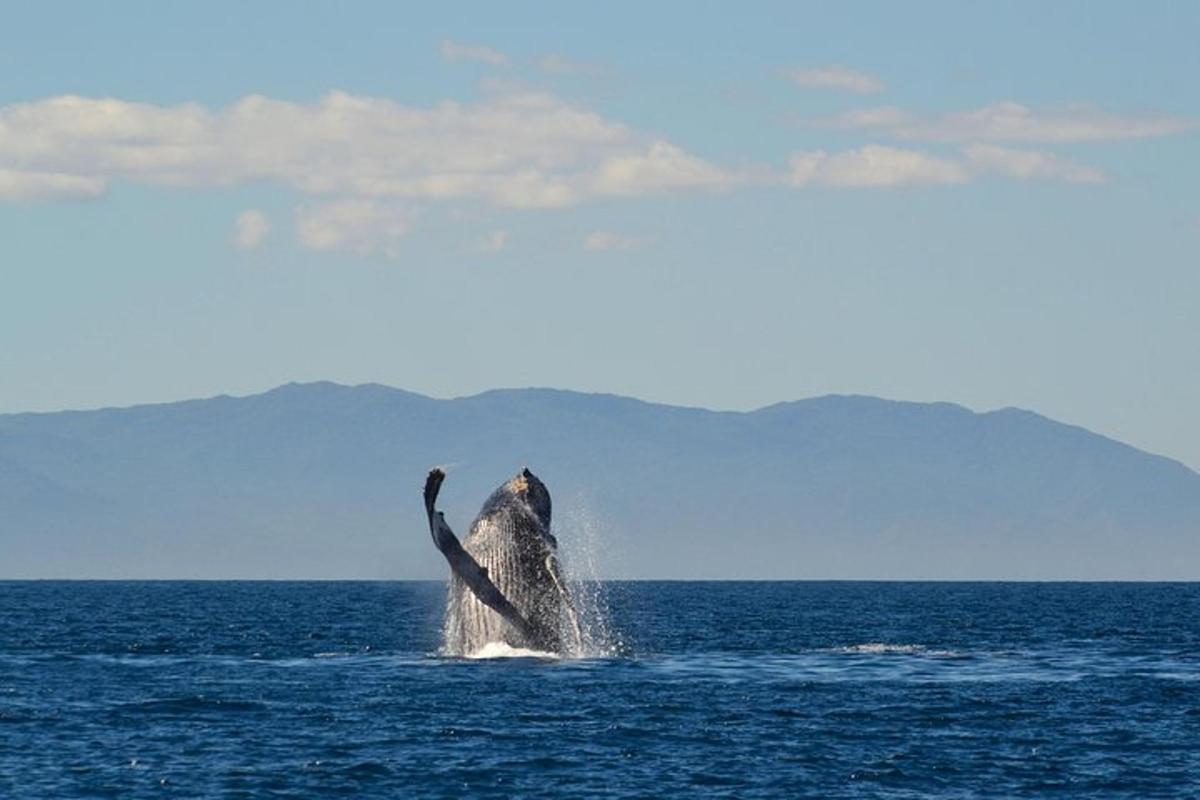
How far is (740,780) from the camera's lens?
4716 centimetres

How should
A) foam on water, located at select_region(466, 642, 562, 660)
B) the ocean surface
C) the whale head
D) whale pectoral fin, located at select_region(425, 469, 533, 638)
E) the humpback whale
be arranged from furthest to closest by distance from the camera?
1. foam on water, located at select_region(466, 642, 562, 660)
2. the whale head
3. the humpback whale
4. whale pectoral fin, located at select_region(425, 469, 533, 638)
5. the ocean surface

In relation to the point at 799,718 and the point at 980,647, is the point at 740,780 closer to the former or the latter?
the point at 799,718

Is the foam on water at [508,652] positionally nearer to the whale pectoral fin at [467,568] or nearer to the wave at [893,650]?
the whale pectoral fin at [467,568]

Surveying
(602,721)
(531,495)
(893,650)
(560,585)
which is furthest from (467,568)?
(893,650)

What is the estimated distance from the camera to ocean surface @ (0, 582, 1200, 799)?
46719mm

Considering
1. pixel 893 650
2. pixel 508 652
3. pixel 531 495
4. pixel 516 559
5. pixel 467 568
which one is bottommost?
pixel 508 652

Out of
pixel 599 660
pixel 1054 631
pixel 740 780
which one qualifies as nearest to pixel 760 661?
pixel 599 660

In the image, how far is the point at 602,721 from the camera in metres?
54.8

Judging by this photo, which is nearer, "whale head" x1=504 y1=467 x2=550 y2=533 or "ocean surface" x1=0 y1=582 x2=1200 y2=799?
"ocean surface" x1=0 y1=582 x2=1200 y2=799

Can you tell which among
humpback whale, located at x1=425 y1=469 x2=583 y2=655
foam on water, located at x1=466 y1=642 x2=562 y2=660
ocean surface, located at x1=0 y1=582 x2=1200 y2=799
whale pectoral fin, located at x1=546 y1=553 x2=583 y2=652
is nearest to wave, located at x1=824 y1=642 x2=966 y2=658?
ocean surface, located at x1=0 y1=582 x2=1200 y2=799

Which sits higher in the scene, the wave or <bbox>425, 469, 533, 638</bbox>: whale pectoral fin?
<bbox>425, 469, 533, 638</bbox>: whale pectoral fin

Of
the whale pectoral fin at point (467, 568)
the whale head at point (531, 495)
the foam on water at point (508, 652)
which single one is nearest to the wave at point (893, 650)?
the foam on water at point (508, 652)

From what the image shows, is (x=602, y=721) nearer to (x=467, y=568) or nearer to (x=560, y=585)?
(x=467, y=568)

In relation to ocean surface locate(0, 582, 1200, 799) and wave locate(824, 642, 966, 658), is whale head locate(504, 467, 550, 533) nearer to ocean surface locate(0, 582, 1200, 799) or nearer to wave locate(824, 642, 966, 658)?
ocean surface locate(0, 582, 1200, 799)
